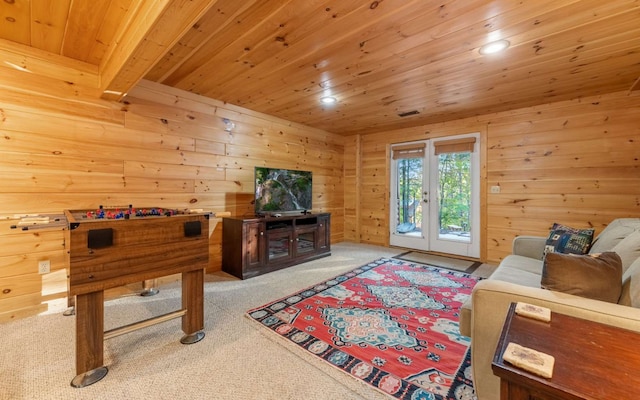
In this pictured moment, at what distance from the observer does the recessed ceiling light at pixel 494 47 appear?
2184 mm

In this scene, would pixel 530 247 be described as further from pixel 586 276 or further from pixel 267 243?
pixel 267 243

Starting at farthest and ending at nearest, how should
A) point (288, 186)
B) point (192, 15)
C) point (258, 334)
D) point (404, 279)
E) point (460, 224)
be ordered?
point (460, 224)
point (288, 186)
point (404, 279)
point (258, 334)
point (192, 15)

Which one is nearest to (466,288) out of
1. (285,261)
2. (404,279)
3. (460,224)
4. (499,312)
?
(404,279)

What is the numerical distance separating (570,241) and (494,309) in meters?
1.56

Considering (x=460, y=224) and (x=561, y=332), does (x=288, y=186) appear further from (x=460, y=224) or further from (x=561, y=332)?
(x=561, y=332)

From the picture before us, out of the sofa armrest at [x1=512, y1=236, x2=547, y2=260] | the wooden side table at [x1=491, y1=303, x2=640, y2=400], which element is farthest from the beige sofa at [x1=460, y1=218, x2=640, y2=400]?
the sofa armrest at [x1=512, y1=236, x2=547, y2=260]

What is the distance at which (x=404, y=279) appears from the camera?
331cm

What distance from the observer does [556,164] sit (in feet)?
11.8

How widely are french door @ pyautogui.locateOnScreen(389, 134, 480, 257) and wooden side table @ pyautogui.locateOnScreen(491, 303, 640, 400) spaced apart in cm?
369

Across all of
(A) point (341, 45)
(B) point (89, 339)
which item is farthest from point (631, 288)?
(B) point (89, 339)

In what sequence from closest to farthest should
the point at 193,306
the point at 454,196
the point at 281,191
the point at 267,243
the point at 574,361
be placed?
Answer: the point at 574,361 → the point at 193,306 → the point at 267,243 → the point at 281,191 → the point at 454,196

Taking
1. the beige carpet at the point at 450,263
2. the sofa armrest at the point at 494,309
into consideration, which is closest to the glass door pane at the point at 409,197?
the beige carpet at the point at 450,263

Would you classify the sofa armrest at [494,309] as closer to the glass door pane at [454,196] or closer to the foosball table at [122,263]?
the foosball table at [122,263]

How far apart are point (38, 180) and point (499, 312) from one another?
3611 millimetres
